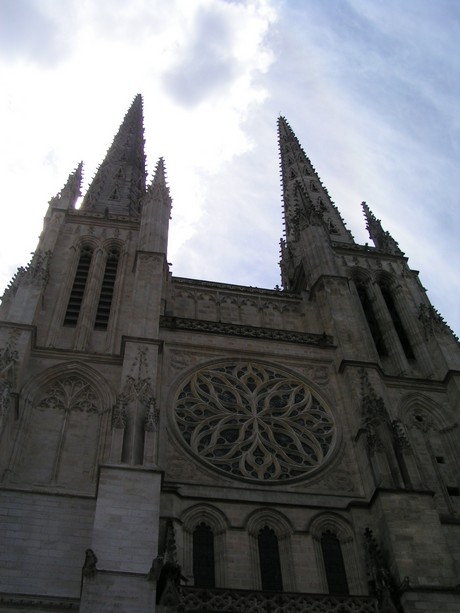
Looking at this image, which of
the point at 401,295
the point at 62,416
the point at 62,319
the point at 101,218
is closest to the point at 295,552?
the point at 62,416

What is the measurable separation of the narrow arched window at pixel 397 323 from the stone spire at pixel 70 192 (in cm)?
1200

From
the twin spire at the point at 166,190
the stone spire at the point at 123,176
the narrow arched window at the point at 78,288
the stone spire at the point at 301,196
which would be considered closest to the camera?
the narrow arched window at the point at 78,288

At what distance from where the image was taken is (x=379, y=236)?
28922 mm

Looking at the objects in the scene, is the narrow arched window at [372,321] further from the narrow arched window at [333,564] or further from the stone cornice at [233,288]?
the narrow arched window at [333,564]

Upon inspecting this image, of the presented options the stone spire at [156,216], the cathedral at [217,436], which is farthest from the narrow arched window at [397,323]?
the stone spire at [156,216]

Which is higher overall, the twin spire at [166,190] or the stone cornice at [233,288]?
the twin spire at [166,190]

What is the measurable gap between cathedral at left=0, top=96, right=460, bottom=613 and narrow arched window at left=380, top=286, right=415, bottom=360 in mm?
124

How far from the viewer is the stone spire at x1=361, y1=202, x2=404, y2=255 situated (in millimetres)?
27484

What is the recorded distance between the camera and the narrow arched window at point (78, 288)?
20625mm

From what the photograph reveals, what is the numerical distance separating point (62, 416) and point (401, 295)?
1276 centimetres

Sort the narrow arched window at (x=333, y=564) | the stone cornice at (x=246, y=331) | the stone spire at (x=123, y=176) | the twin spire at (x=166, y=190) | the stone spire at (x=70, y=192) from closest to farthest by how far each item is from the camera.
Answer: the narrow arched window at (x=333, y=564) → the stone cornice at (x=246, y=331) → the stone spire at (x=70, y=192) → the twin spire at (x=166, y=190) → the stone spire at (x=123, y=176)

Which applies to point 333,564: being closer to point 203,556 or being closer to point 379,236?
point 203,556

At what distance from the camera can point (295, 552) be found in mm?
14578

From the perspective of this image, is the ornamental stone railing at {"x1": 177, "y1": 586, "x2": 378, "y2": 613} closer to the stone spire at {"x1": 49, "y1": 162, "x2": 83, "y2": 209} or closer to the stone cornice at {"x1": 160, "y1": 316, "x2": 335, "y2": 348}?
the stone cornice at {"x1": 160, "y1": 316, "x2": 335, "y2": 348}
